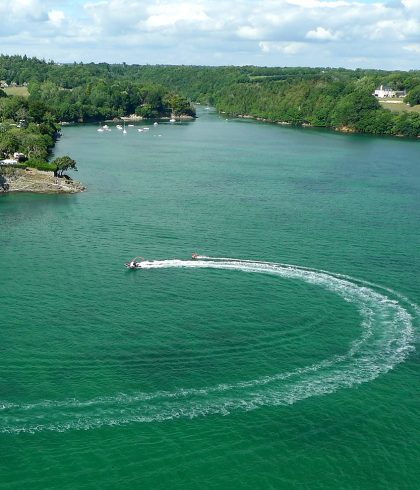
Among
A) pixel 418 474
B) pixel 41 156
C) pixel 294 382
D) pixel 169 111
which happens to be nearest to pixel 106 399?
pixel 294 382

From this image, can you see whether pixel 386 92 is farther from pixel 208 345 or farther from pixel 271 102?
pixel 208 345

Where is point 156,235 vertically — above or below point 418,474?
above

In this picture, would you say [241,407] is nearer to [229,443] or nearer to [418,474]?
[229,443]

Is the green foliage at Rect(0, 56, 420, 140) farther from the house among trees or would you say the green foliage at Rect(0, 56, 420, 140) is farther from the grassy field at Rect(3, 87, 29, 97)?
the grassy field at Rect(3, 87, 29, 97)

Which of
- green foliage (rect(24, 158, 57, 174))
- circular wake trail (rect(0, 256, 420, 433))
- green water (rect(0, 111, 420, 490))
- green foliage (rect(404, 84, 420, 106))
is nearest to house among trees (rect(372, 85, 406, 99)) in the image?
green foliage (rect(404, 84, 420, 106))

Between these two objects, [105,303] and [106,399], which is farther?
[105,303]

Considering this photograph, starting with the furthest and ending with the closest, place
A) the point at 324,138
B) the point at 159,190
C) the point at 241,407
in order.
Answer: the point at 324,138, the point at 159,190, the point at 241,407

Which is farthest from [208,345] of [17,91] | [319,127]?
[17,91]
